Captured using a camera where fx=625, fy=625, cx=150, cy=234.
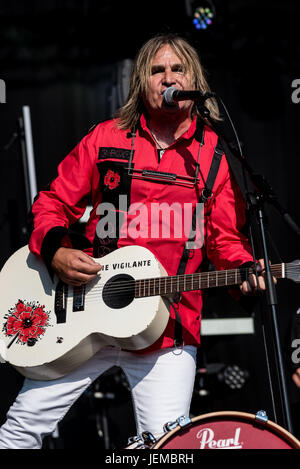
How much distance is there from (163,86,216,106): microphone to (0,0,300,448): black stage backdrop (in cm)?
228

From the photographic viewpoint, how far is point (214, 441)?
2.25m

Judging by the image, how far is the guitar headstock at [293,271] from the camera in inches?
106

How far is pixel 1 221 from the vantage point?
17.3ft

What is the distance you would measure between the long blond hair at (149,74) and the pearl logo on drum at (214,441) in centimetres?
173

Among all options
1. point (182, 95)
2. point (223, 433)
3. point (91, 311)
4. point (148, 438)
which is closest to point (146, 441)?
point (148, 438)

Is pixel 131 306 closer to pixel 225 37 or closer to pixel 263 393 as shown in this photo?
pixel 263 393

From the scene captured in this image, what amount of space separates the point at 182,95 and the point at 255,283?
93 centimetres
